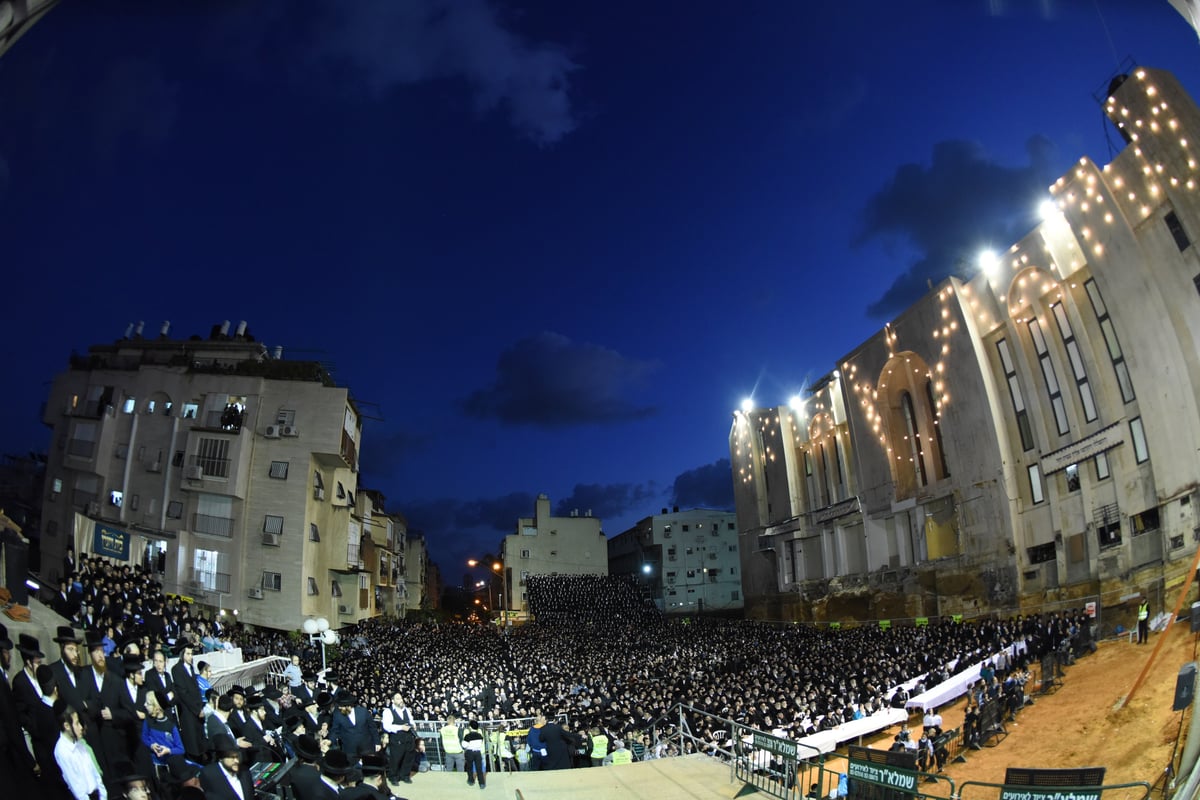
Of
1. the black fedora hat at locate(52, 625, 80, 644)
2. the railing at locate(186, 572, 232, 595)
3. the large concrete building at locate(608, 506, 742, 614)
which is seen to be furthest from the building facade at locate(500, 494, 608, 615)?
the black fedora hat at locate(52, 625, 80, 644)

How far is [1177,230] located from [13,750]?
22663 mm

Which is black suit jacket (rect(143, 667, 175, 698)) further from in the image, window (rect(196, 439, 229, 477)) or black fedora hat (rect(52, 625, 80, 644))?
window (rect(196, 439, 229, 477))

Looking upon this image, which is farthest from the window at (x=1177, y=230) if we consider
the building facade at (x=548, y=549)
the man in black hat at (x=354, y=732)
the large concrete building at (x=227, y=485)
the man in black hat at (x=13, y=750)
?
the building facade at (x=548, y=549)

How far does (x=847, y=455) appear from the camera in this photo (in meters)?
39.1

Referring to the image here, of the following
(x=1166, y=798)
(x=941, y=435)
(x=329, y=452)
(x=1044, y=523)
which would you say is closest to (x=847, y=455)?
(x=941, y=435)

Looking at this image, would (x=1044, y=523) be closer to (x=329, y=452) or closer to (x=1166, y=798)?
(x=1166, y=798)

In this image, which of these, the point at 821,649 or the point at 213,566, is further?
the point at 213,566

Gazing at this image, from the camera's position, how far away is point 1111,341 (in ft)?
68.6

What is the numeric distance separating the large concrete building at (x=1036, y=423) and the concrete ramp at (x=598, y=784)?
13.9 metres

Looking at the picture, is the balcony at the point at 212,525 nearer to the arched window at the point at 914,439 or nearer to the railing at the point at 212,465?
the railing at the point at 212,465

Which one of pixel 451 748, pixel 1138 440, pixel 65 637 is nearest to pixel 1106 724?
pixel 1138 440

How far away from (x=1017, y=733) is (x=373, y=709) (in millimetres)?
17003

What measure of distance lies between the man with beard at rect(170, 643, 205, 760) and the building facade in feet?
186

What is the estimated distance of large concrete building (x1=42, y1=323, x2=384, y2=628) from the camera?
18312 mm
